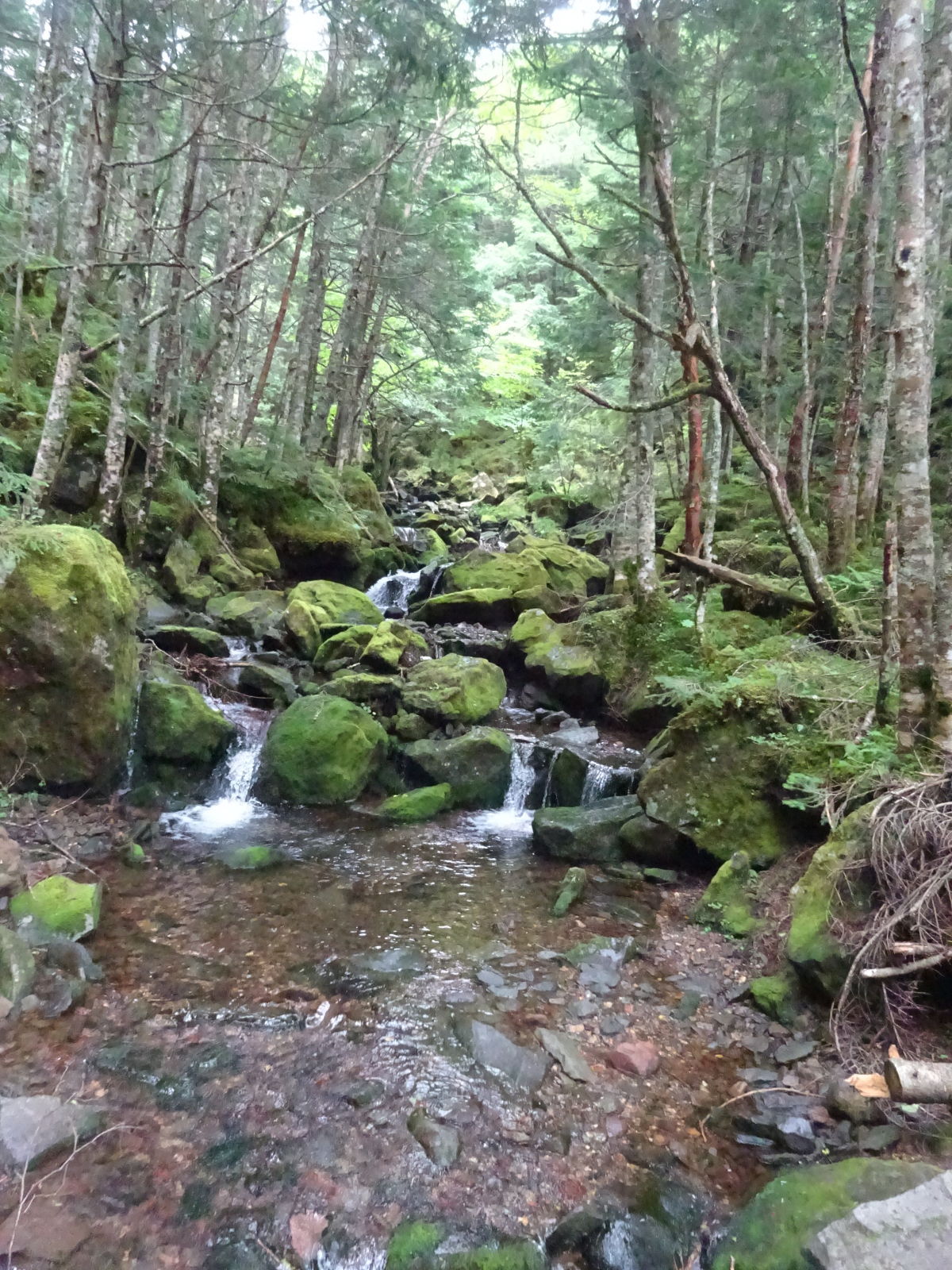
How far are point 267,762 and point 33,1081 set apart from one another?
16.8 ft

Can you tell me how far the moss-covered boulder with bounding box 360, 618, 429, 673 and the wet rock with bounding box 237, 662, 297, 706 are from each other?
4.43ft

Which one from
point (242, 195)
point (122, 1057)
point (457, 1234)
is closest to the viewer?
point (457, 1234)

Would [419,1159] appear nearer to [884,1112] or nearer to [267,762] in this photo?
[884,1112]

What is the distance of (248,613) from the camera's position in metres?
13.0

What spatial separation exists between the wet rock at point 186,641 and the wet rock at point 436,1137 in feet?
27.3

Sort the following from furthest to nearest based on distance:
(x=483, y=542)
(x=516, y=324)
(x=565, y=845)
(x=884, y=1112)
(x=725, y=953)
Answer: (x=516, y=324) → (x=483, y=542) → (x=565, y=845) → (x=725, y=953) → (x=884, y=1112)

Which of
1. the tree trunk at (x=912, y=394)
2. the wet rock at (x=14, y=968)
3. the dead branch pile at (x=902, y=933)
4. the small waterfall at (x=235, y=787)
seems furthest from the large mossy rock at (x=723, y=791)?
the wet rock at (x=14, y=968)

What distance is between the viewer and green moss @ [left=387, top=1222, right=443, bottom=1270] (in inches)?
126

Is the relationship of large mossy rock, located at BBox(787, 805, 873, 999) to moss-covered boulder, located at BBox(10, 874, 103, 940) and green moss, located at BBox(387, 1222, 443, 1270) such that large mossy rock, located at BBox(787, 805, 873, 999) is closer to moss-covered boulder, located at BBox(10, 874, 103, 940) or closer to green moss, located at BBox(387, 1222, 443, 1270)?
green moss, located at BBox(387, 1222, 443, 1270)

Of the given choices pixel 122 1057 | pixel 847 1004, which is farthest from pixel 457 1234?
pixel 847 1004

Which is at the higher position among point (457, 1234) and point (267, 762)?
point (267, 762)

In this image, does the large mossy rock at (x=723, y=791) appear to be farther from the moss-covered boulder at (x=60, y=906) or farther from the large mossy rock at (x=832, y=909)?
the moss-covered boulder at (x=60, y=906)

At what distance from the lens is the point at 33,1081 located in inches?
154

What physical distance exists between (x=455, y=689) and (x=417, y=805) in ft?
7.27
